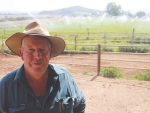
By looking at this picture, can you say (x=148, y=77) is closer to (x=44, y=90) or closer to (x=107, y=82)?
(x=107, y=82)

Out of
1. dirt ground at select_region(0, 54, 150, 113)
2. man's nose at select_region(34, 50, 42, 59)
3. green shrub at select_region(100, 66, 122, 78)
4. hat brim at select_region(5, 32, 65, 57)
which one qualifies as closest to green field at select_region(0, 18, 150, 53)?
green shrub at select_region(100, 66, 122, 78)

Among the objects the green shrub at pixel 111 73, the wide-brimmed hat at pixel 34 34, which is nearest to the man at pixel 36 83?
the wide-brimmed hat at pixel 34 34

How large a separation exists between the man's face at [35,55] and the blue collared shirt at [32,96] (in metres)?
0.08

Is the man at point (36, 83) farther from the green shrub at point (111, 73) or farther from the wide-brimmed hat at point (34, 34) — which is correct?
the green shrub at point (111, 73)

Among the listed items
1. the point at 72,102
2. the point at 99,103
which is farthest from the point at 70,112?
the point at 99,103

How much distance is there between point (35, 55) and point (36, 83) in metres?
0.19

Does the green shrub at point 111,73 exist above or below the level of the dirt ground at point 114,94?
above

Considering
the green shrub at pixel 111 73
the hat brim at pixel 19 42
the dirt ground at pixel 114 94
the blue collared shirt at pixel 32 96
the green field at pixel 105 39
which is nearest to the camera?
the blue collared shirt at pixel 32 96

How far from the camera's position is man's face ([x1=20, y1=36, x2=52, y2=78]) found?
4.70 feet

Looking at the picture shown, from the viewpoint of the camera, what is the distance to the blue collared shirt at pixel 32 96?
1.37m

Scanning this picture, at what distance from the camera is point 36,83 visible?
149cm

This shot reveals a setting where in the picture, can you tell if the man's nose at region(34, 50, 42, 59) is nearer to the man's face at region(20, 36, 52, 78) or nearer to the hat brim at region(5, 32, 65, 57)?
the man's face at region(20, 36, 52, 78)

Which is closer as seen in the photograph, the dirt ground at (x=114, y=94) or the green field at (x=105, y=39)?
the dirt ground at (x=114, y=94)

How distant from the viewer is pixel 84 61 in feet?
34.9
